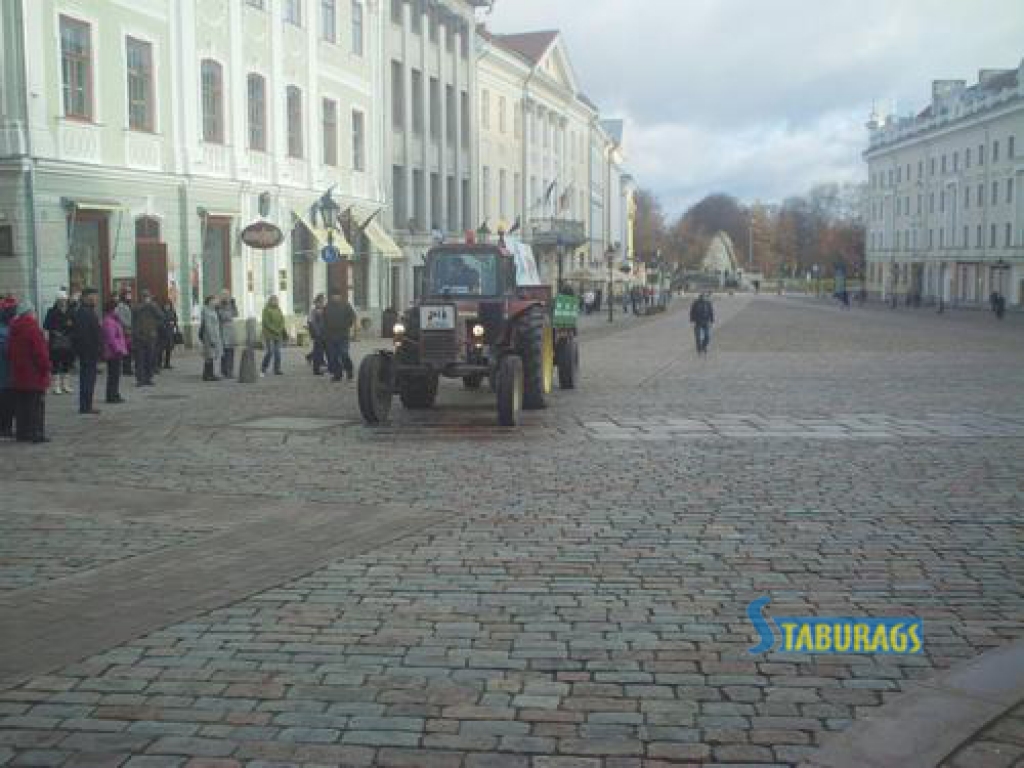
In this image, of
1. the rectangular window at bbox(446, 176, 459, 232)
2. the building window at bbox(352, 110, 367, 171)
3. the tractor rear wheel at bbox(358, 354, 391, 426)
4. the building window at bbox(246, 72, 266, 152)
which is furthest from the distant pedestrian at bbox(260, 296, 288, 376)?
the rectangular window at bbox(446, 176, 459, 232)

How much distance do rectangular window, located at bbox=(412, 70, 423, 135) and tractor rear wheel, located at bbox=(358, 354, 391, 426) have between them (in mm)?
31657

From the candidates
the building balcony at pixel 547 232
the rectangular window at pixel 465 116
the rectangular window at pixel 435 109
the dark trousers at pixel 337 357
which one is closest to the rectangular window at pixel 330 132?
the rectangular window at pixel 435 109

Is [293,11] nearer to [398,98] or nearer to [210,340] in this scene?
[398,98]

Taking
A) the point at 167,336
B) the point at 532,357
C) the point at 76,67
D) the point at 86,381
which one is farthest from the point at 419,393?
the point at 76,67

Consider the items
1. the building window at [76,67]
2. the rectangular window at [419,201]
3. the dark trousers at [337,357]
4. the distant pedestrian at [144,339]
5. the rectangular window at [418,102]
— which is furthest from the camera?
the rectangular window at [419,201]

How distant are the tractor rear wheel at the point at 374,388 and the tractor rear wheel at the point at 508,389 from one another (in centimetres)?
161

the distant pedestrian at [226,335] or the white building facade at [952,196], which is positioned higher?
the white building facade at [952,196]

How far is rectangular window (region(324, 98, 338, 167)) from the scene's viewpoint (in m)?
36.4

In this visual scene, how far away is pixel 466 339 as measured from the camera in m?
16.0

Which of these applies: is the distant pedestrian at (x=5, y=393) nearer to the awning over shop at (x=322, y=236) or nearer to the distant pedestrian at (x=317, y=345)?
the distant pedestrian at (x=317, y=345)

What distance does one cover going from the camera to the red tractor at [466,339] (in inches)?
595

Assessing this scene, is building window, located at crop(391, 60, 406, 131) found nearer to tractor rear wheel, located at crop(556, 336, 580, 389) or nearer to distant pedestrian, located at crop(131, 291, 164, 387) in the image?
distant pedestrian, located at crop(131, 291, 164, 387)

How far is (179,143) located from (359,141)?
1291 centimetres

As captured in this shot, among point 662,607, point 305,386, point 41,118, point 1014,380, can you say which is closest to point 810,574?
point 662,607
